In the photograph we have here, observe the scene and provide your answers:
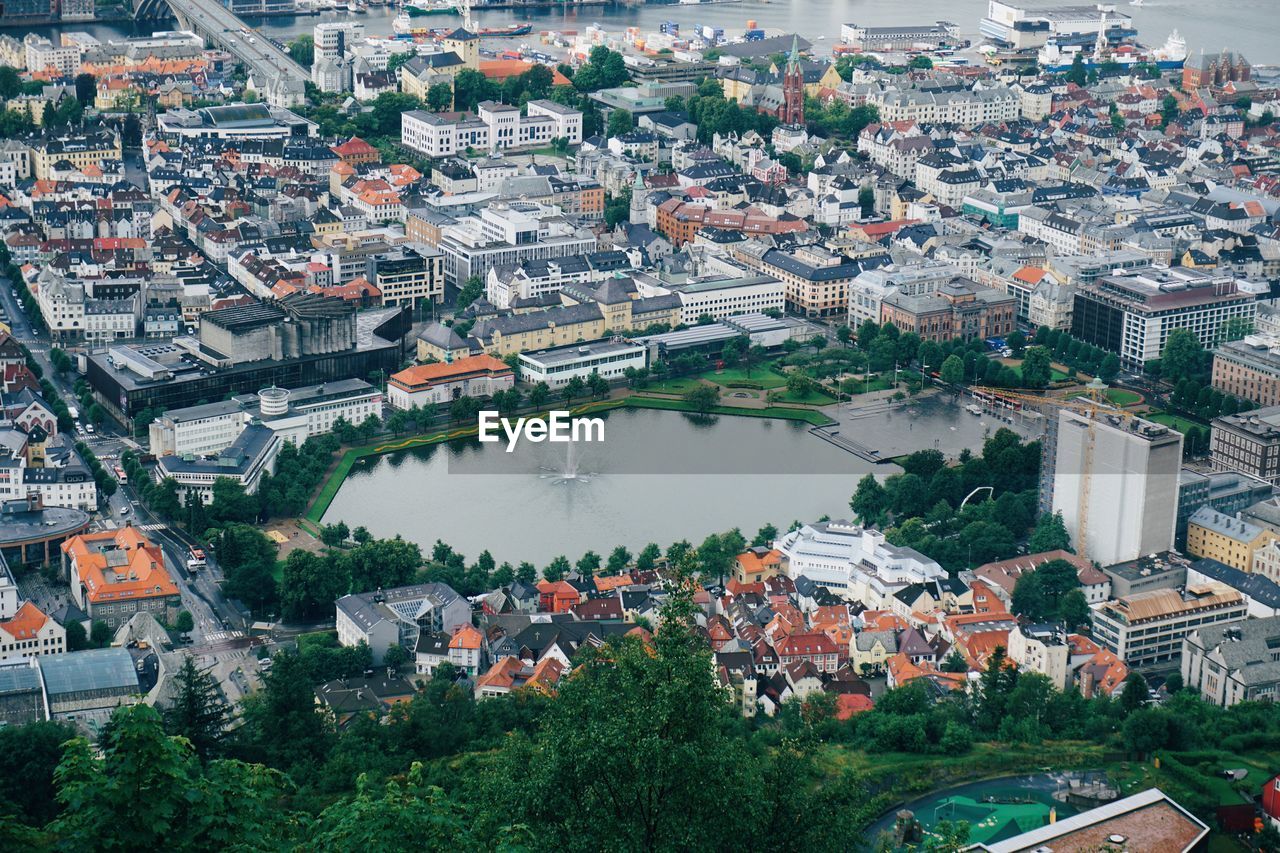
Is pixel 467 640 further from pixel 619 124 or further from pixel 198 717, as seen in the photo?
pixel 619 124

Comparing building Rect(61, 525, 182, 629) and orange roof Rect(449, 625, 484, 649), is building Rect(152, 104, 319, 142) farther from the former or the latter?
orange roof Rect(449, 625, 484, 649)

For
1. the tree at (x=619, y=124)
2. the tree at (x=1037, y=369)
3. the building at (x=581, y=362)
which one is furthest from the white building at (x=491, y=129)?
the tree at (x=1037, y=369)

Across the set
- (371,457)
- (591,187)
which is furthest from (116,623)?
(591,187)

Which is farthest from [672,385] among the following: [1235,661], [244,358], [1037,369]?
[1235,661]

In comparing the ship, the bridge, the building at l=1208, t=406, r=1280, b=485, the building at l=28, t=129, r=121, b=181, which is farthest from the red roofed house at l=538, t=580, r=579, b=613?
the ship

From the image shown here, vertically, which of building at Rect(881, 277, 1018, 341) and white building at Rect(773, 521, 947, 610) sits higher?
building at Rect(881, 277, 1018, 341)

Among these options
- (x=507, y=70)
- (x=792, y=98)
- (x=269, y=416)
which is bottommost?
(x=269, y=416)

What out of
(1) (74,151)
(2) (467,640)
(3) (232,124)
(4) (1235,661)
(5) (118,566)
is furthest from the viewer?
(3) (232,124)

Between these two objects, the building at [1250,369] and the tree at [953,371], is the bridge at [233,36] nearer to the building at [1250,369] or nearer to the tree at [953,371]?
the tree at [953,371]
